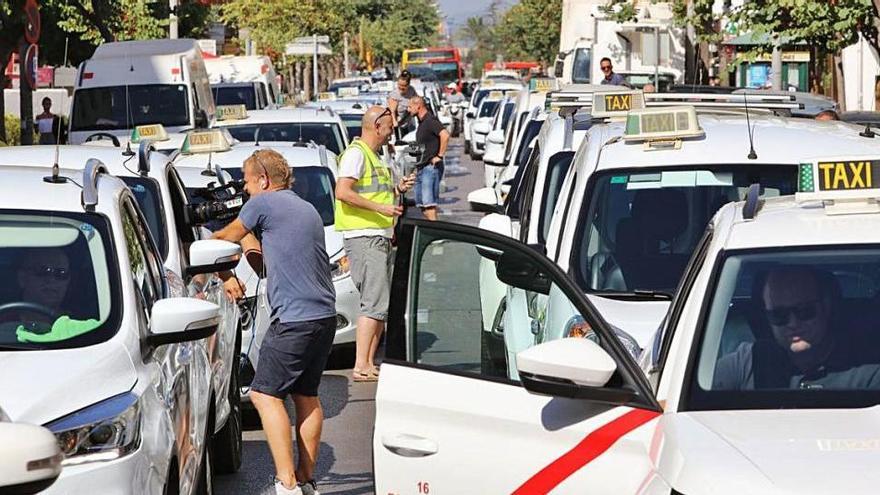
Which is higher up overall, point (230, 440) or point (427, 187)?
point (427, 187)

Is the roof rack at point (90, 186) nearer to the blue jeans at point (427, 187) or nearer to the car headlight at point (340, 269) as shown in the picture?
the car headlight at point (340, 269)

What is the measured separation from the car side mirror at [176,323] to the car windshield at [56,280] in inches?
5.6

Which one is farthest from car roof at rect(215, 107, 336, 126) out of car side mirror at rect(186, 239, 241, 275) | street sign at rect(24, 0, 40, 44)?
car side mirror at rect(186, 239, 241, 275)

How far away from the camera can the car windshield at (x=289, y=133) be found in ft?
65.8

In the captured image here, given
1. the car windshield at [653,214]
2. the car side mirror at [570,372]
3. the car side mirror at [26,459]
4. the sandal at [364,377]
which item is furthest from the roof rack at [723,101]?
the car side mirror at [26,459]

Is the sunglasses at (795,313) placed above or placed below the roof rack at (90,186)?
below

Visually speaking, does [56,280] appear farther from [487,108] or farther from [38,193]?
[487,108]

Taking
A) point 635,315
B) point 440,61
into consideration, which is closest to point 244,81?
point 635,315

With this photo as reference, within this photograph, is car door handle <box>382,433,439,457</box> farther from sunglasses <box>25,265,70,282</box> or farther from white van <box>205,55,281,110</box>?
white van <box>205,55,281,110</box>

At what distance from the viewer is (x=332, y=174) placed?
1443cm

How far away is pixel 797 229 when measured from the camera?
17.3 ft

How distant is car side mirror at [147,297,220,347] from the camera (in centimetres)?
639

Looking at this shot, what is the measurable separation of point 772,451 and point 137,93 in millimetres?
24315

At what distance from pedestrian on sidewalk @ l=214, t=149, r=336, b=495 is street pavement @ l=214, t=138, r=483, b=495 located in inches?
26.2
